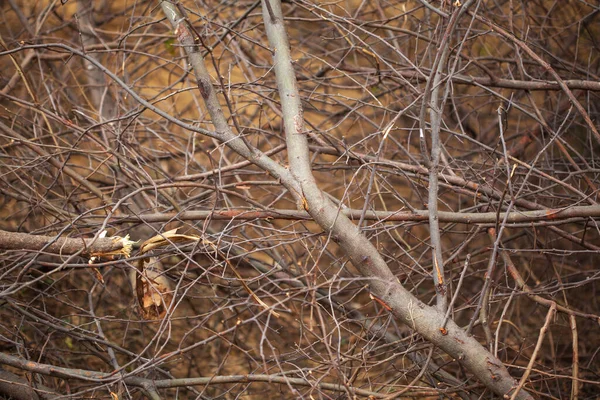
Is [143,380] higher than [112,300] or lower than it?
higher

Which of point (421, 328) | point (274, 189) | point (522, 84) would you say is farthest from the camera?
point (274, 189)

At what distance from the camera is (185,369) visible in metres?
3.90

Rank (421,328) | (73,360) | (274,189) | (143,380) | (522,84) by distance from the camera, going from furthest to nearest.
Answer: (274,189) < (73,360) < (522,84) < (143,380) < (421,328)

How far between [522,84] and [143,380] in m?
2.15

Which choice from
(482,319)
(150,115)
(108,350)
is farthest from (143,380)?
(150,115)

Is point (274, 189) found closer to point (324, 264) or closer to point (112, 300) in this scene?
point (324, 264)

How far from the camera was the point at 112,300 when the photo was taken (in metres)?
3.79

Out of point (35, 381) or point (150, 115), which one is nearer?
point (35, 381)

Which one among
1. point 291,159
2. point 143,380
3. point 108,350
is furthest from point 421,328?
point 108,350

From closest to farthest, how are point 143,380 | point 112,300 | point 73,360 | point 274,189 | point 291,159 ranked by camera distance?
1. point 291,159
2. point 143,380
3. point 73,360
4. point 112,300
5. point 274,189

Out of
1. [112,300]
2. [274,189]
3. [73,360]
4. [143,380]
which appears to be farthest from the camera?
[274,189]

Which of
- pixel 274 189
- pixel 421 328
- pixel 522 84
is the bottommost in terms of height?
pixel 274 189

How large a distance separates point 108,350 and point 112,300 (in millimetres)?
990

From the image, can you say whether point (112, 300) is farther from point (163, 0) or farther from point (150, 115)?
point (163, 0)
